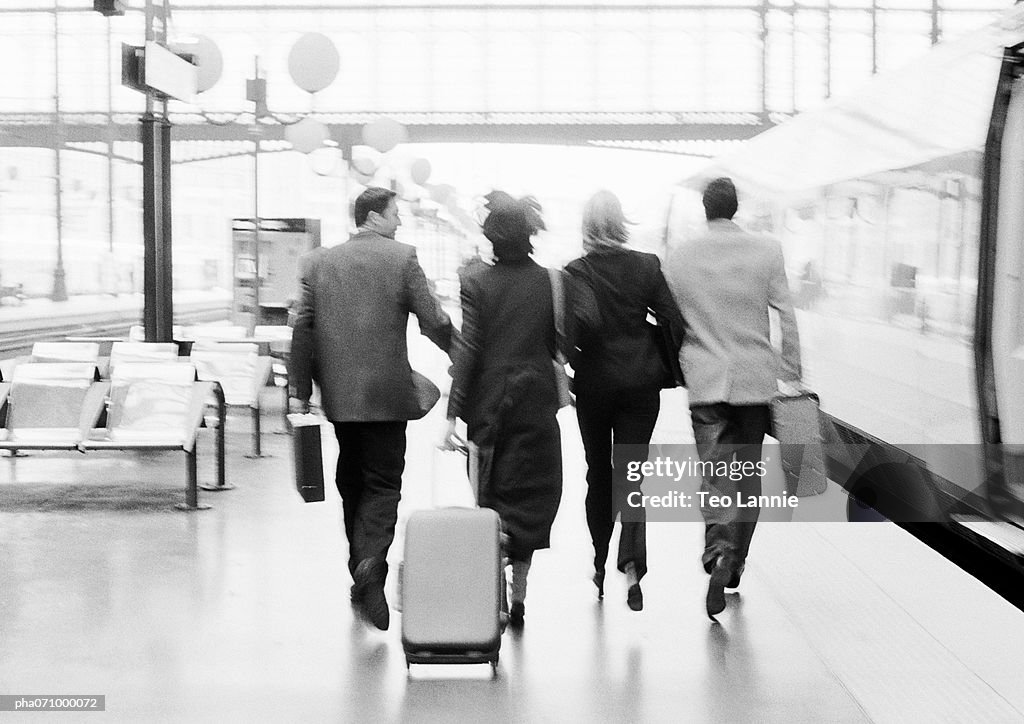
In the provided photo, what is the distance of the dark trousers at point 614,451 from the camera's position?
545 centimetres

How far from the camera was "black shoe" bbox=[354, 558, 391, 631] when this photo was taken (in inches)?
202

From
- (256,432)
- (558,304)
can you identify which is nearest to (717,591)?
(558,304)

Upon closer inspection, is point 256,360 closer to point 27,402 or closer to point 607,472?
point 27,402

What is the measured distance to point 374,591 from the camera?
5.16m

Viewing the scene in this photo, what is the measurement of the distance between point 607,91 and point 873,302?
84.8ft

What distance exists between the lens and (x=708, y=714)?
4.17m

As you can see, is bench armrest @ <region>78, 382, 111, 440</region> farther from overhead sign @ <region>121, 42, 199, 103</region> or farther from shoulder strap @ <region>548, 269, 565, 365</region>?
shoulder strap @ <region>548, 269, 565, 365</region>

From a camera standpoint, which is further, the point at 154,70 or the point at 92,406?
the point at 154,70

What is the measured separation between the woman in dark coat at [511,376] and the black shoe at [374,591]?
52cm

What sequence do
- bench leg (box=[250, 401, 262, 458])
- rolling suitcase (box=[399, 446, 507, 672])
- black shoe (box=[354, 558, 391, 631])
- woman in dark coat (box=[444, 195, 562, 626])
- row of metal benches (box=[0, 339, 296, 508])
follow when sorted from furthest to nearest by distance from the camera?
bench leg (box=[250, 401, 262, 458])
row of metal benches (box=[0, 339, 296, 508])
black shoe (box=[354, 558, 391, 631])
woman in dark coat (box=[444, 195, 562, 626])
rolling suitcase (box=[399, 446, 507, 672])

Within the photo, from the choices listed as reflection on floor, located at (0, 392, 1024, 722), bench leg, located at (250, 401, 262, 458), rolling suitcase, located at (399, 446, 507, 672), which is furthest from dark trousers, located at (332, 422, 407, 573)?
bench leg, located at (250, 401, 262, 458)

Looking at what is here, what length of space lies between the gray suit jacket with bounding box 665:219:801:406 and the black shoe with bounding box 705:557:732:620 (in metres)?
0.69

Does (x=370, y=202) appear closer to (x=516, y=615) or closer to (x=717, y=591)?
(x=516, y=615)

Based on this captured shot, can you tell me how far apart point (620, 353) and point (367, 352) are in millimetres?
1018
